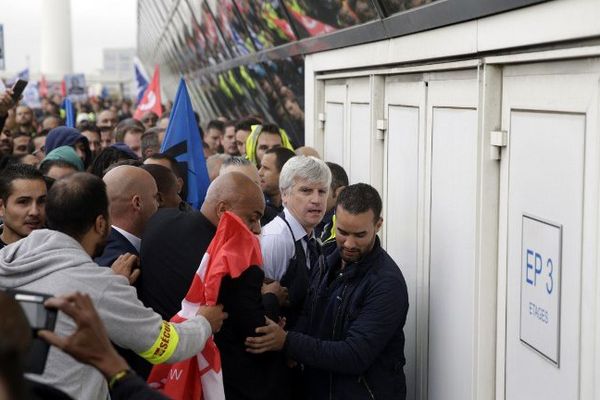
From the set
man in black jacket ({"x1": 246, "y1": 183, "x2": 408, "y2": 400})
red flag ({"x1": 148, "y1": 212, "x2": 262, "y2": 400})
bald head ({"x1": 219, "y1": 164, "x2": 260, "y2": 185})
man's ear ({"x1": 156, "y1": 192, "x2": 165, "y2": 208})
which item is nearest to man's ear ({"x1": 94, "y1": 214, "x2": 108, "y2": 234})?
red flag ({"x1": 148, "y1": 212, "x2": 262, "y2": 400})

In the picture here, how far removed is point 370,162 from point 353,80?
107cm

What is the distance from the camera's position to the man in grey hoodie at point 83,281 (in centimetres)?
325

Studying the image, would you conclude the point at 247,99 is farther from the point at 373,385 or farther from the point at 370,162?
the point at 373,385

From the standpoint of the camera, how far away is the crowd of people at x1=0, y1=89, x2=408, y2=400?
3.25 metres

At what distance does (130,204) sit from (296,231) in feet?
3.05

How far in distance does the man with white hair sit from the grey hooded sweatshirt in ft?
4.96

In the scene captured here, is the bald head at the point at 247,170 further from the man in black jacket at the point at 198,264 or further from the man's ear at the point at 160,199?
the man in black jacket at the point at 198,264

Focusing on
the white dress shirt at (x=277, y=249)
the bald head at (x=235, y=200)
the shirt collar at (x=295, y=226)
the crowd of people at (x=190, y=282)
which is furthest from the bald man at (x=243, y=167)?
the bald head at (x=235, y=200)

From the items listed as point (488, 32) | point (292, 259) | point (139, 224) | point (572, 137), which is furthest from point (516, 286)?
point (139, 224)

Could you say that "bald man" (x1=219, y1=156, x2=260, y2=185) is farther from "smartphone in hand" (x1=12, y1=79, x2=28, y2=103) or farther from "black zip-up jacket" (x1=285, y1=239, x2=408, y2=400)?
"black zip-up jacket" (x1=285, y1=239, x2=408, y2=400)

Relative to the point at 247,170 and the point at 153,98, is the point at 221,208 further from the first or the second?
the point at 153,98

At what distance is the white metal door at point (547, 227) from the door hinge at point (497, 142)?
0.04 m

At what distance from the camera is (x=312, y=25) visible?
8.73 meters

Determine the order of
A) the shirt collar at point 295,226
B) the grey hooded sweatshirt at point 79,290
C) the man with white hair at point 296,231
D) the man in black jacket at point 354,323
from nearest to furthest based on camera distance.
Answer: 1. the grey hooded sweatshirt at point 79,290
2. the man in black jacket at point 354,323
3. the man with white hair at point 296,231
4. the shirt collar at point 295,226
